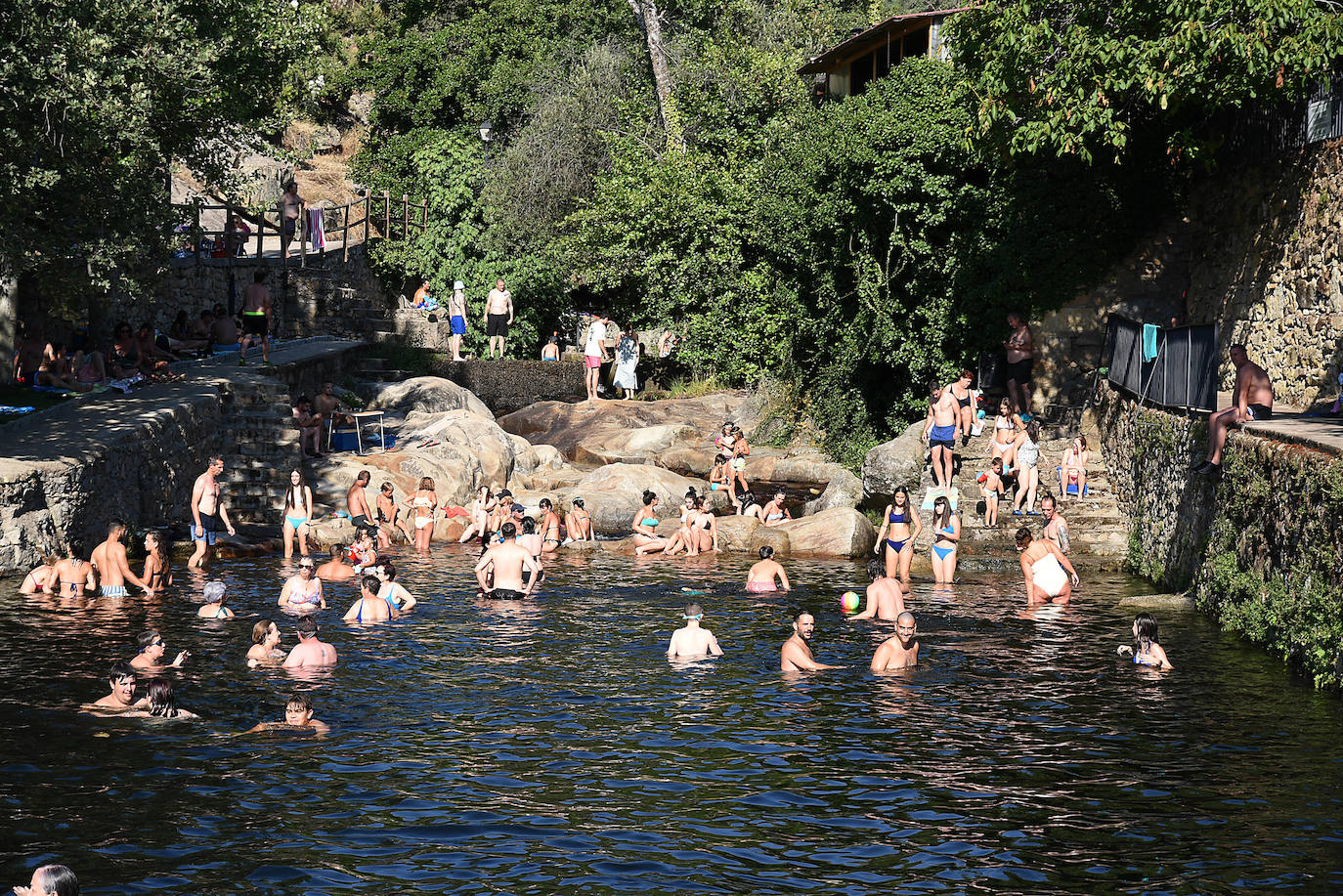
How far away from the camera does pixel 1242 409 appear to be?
58.7 feet

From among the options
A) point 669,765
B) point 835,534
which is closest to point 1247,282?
point 835,534

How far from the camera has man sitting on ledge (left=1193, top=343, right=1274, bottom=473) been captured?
17875 mm

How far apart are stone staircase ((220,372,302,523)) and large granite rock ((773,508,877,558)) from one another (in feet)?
34.0

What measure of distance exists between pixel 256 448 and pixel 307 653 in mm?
11964

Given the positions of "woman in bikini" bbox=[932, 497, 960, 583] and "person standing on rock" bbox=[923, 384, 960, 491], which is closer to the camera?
"woman in bikini" bbox=[932, 497, 960, 583]

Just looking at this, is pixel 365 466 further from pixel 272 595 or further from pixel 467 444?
pixel 272 595

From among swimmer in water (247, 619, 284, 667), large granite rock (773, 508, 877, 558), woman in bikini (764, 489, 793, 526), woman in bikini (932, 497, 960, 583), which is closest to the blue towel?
woman in bikini (932, 497, 960, 583)

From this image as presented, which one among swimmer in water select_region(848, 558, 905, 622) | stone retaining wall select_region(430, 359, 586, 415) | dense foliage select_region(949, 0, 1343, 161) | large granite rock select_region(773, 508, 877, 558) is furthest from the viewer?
stone retaining wall select_region(430, 359, 586, 415)

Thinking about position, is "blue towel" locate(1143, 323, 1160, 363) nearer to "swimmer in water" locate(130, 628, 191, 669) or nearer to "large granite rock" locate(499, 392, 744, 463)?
"large granite rock" locate(499, 392, 744, 463)

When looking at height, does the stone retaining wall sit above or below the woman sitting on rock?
above

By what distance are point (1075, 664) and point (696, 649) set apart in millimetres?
4606

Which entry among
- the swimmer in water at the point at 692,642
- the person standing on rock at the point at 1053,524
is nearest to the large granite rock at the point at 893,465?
the person standing on rock at the point at 1053,524

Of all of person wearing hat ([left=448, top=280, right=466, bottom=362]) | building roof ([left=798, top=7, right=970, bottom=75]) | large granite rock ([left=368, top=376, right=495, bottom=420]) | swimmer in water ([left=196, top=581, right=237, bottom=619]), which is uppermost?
building roof ([left=798, top=7, right=970, bottom=75])

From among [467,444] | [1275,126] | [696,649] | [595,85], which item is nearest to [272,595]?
[696,649]
